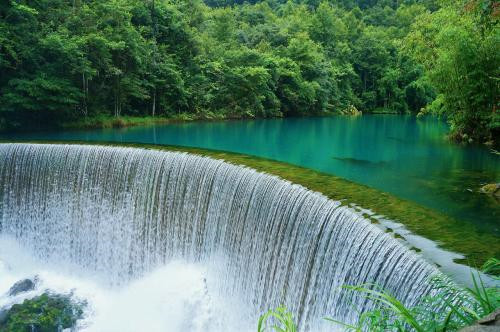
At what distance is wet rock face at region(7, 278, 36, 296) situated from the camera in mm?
7922

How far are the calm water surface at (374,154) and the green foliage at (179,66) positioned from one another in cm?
180

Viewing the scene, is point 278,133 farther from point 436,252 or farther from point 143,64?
point 436,252

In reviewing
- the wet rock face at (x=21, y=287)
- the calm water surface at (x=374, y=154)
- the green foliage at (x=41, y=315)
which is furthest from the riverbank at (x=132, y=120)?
the green foliage at (x=41, y=315)

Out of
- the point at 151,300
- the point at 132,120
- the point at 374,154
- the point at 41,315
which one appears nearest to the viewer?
the point at 41,315

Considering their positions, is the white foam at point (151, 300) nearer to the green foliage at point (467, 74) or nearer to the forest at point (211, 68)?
the forest at point (211, 68)

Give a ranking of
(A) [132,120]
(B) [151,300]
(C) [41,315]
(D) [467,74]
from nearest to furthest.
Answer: (C) [41,315] → (B) [151,300] → (D) [467,74] → (A) [132,120]

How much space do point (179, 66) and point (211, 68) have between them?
6.57 feet

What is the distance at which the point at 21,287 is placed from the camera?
7992 millimetres

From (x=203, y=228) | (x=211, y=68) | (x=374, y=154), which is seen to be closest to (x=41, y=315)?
(x=203, y=228)

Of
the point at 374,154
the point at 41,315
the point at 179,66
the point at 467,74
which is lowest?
the point at 41,315

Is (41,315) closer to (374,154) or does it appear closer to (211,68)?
(374,154)

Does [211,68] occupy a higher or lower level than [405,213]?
higher

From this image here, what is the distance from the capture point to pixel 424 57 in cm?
1599

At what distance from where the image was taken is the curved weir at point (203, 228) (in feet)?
15.5
